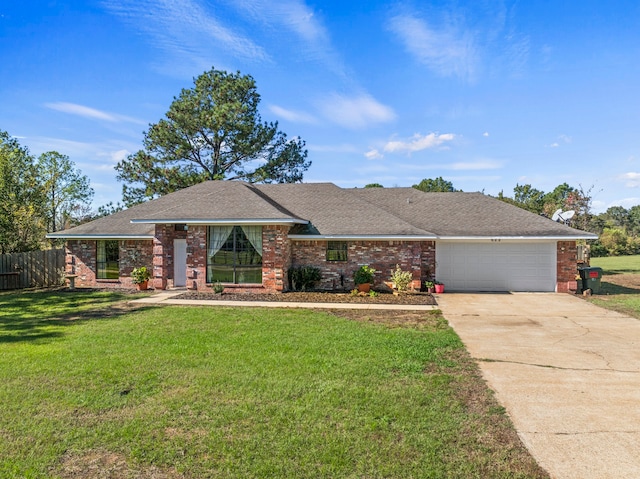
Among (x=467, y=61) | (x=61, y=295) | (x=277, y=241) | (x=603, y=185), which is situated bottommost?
(x=61, y=295)

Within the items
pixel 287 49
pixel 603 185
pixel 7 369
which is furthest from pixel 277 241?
pixel 603 185

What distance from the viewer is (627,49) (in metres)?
11.9

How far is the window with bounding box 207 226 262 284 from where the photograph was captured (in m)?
15.1

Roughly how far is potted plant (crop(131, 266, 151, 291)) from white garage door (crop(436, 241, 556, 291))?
12580 mm

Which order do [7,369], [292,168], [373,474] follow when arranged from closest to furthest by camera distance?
[373,474] < [7,369] < [292,168]

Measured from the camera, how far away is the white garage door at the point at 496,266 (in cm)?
1573

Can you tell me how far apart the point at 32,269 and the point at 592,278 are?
2441cm

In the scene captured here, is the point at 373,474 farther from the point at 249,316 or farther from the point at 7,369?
the point at 249,316

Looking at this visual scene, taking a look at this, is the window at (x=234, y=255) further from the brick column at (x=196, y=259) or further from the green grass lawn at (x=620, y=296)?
the green grass lawn at (x=620, y=296)

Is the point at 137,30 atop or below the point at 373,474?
atop

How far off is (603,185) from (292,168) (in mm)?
24531

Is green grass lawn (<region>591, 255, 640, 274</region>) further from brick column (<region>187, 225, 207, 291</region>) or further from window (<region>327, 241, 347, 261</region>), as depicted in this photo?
brick column (<region>187, 225, 207, 291</region>)

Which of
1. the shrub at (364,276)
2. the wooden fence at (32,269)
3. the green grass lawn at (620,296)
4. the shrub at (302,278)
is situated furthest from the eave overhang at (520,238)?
the wooden fence at (32,269)

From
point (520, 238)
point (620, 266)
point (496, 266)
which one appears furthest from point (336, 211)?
point (620, 266)
